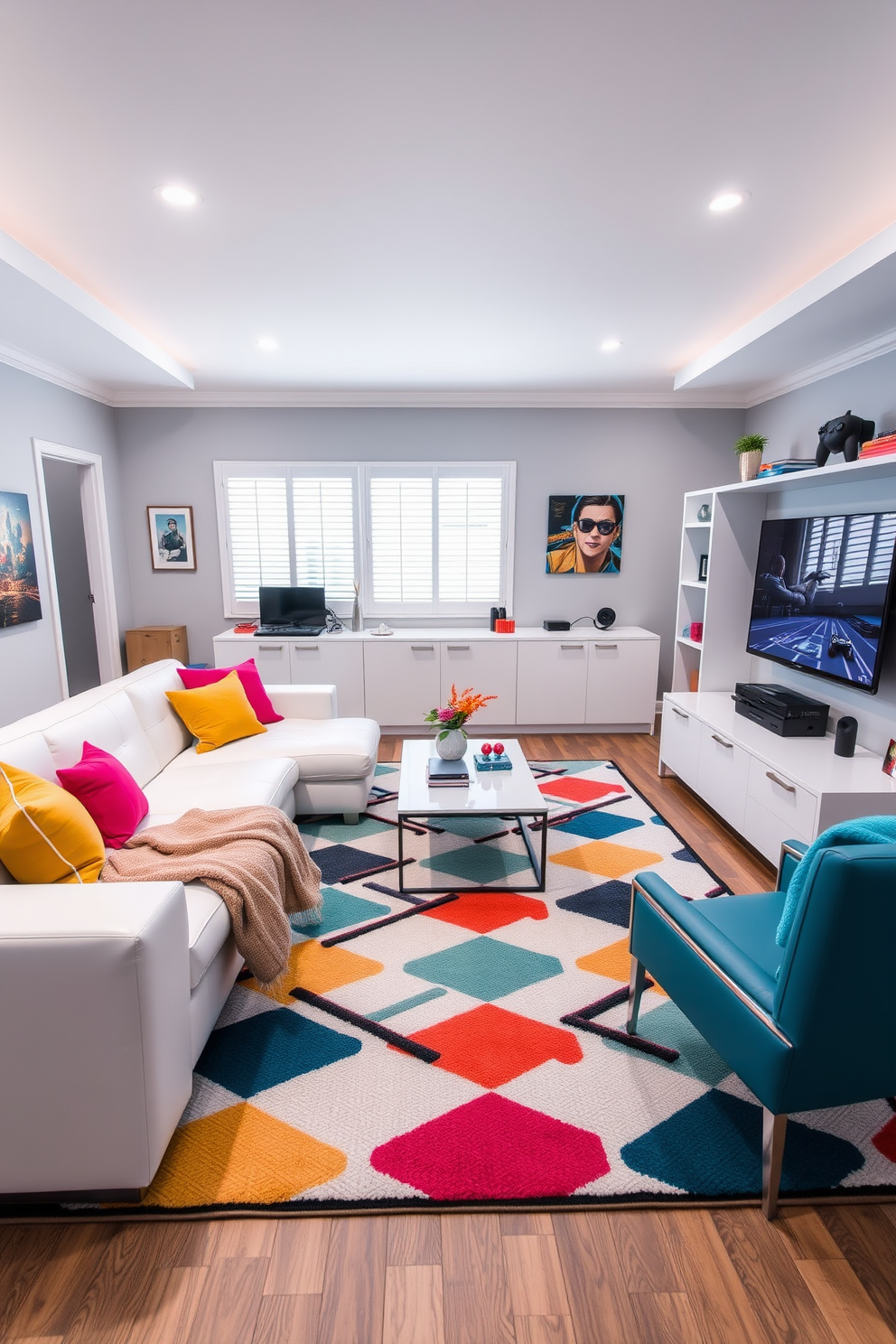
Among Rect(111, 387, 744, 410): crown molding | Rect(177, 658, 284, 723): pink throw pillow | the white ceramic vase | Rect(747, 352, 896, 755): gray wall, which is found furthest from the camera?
Rect(111, 387, 744, 410): crown molding

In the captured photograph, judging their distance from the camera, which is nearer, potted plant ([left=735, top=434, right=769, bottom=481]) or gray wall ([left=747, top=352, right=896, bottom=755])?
gray wall ([left=747, top=352, right=896, bottom=755])

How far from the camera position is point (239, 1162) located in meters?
1.68

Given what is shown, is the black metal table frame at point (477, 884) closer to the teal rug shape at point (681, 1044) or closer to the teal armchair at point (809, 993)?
the teal rug shape at point (681, 1044)

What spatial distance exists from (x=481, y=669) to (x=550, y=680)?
0.52 metres

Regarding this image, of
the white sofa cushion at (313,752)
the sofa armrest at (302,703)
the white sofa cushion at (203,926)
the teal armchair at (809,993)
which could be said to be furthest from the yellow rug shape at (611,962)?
the sofa armrest at (302,703)

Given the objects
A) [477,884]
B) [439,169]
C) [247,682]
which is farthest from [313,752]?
[439,169]

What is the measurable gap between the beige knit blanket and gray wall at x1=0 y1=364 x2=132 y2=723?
6.77 feet

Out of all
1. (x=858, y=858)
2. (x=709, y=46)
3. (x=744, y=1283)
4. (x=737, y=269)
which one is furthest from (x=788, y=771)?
(x=709, y=46)

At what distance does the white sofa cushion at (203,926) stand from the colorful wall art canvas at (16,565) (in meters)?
2.61

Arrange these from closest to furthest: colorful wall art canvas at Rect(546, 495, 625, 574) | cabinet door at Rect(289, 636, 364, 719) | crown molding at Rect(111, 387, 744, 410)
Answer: cabinet door at Rect(289, 636, 364, 719) < crown molding at Rect(111, 387, 744, 410) < colorful wall art canvas at Rect(546, 495, 625, 574)

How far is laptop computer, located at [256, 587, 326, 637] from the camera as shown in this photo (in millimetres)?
5328

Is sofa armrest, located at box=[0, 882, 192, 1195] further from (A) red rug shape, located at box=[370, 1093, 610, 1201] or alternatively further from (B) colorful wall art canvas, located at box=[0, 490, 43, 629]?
(B) colorful wall art canvas, located at box=[0, 490, 43, 629]

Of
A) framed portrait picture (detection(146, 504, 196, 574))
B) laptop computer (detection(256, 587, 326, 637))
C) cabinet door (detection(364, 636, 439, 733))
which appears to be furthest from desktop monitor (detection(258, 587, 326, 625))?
framed portrait picture (detection(146, 504, 196, 574))

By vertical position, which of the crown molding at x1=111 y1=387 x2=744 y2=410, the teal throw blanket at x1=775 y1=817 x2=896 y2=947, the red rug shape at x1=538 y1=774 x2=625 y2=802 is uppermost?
the crown molding at x1=111 y1=387 x2=744 y2=410
